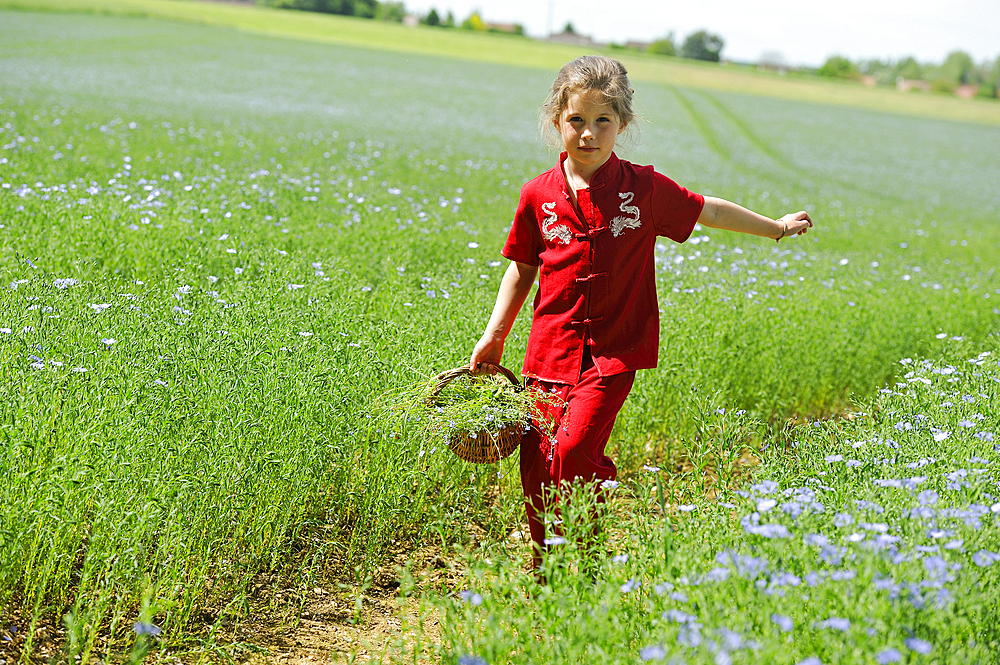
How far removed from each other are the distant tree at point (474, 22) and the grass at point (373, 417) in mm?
100008

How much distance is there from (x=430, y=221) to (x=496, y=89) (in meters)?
30.5

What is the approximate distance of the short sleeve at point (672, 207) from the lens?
3107 mm

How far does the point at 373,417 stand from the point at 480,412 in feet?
1.91

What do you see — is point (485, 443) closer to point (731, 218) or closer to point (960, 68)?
point (731, 218)

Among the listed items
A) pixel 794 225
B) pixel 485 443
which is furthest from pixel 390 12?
pixel 485 443

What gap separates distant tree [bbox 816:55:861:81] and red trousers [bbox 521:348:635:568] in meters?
104

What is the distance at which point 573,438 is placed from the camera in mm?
2898

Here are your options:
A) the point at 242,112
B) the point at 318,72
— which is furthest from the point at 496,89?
the point at 242,112

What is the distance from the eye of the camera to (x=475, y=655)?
198 centimetres

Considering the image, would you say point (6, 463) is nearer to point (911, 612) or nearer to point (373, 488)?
point (373, 488)

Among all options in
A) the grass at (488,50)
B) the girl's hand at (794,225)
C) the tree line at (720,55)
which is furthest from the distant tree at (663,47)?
the girl's hand at (794,225)

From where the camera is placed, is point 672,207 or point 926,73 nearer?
point 672,207

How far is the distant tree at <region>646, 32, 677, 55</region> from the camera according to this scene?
103000 mm

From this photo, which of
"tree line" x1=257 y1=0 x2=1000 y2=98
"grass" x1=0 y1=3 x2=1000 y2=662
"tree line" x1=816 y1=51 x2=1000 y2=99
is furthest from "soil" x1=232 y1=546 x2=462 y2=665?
"tree line" x1=816 y1=51 x2=1000 y2=99
